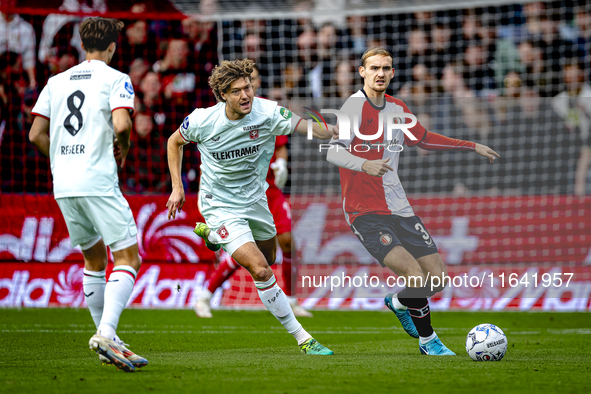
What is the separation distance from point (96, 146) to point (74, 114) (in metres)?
0.26

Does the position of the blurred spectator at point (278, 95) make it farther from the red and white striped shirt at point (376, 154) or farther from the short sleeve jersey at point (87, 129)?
the short sleeve jersey at point (87, 129)

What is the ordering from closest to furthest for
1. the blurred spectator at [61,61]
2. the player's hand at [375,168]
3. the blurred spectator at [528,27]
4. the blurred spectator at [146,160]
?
the player's hand at [375,168] → the blurred spectator at [61,61] → the blurred spectator at [146,160] → the blurred spectator at [528,27]

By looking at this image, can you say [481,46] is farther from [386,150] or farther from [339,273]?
[386,150]

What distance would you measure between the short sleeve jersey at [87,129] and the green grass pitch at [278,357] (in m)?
1.17

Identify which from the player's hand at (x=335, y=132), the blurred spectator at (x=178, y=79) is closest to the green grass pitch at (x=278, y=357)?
the player's hand at (x=335, y=132)

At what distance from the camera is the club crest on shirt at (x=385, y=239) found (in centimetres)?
584

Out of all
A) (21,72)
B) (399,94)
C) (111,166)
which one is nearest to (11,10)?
(21,72)

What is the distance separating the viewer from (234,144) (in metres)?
5.62

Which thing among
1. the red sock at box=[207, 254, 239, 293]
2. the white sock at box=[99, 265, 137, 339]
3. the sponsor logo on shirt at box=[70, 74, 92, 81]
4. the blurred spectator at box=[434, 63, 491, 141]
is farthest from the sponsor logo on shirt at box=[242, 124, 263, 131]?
the blurred spectator at box=[434, 63, 491, 141]

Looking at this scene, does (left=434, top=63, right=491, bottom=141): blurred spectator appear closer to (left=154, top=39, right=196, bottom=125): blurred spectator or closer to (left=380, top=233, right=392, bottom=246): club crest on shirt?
(left=154, top=39, right=196, bottom=125): blurred spectator

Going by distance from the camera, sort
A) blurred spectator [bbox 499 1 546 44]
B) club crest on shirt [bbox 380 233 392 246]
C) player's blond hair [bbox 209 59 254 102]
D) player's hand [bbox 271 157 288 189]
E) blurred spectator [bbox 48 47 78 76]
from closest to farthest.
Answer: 1. player's blond hair [bbox 209 59 254 102]
2. club crest on shirt [bbox 380 233 392 246]
3. player's hand [bbox 271 157 288 189]
4. blurred spectator [bbox 48 47 78 76]
5. blurred spectator [bbox 499 1 546 44]

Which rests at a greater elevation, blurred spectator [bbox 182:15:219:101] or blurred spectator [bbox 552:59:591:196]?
blurred spectator [bbox 182:15:219:101]

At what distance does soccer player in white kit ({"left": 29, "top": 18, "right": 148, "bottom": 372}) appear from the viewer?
4777 millimetres

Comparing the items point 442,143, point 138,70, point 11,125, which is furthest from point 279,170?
point 11,125
